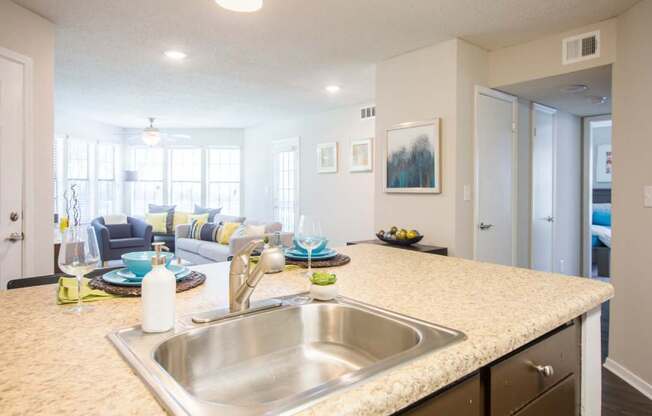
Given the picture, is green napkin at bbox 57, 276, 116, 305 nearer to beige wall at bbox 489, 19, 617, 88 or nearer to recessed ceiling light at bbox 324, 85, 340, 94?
beige wall at bbox 489, 19, 617, 88

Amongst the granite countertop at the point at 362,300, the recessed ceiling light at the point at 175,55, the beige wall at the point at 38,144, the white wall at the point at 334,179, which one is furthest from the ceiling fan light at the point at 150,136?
the granite countertop at the point at 362,300

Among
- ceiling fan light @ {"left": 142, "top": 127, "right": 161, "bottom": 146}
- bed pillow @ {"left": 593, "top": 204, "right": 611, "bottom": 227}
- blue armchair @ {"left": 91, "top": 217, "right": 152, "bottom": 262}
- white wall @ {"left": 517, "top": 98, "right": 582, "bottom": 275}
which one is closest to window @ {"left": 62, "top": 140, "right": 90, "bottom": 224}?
blue armchair @ {"left": 91, "top": 217, "right": 152, "bottom": 262}

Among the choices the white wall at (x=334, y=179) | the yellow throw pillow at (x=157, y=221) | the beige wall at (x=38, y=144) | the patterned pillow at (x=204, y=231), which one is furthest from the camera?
the yellow throw pillow at (x=157, y=221)

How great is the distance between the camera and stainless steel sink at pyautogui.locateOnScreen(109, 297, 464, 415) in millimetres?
822

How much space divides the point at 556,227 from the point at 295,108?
390 cm

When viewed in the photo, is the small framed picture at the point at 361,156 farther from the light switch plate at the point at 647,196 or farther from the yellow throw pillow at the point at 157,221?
the yellow throw pillow at the point at 157,221

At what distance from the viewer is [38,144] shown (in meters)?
3.02

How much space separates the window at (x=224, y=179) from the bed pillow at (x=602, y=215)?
6.77 metres

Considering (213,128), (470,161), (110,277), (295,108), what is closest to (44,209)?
(110,277)

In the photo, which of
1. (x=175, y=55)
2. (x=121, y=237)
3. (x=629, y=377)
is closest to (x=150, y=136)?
(x=121, y=237)

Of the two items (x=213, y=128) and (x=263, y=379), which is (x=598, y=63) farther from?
(x=213, y=128)

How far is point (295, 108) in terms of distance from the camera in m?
6.23

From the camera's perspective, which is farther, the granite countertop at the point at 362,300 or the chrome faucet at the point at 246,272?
the chrome faucet at the point at 246,272

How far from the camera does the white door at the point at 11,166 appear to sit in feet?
9.07
